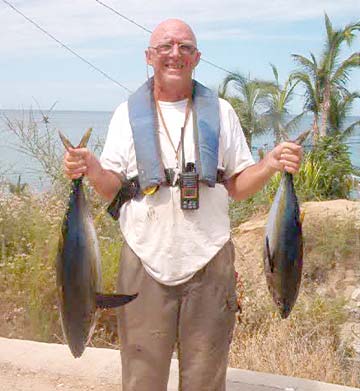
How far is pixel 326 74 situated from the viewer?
1981 centimetres

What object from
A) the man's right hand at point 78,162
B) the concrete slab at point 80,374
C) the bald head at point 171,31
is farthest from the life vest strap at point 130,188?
the concrete slab at point 80,374

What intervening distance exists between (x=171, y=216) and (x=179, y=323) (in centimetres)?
47

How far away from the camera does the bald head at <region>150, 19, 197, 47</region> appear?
301 centimetres

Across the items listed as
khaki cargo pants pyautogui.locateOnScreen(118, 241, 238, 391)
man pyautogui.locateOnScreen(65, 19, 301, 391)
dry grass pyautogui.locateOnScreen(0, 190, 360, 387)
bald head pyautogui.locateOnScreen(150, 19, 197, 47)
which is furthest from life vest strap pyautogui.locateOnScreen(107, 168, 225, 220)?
dry grass pyautogui.locateOnScreen(0, 190, 360, 387)

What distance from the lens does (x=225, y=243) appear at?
3131 mm

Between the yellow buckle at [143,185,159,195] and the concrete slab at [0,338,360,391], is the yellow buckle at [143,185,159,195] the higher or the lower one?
the higher one

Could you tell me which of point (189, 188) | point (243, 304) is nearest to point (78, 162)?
point (189, 188)

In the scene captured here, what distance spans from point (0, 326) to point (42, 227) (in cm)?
99

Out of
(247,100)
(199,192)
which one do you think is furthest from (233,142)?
(247,100)

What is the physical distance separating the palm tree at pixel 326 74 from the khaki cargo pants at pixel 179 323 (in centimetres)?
1662

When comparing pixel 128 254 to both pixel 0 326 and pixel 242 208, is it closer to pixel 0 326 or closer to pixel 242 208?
pixel 0 326

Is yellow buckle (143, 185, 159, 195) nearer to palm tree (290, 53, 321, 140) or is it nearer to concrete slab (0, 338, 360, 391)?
concrete slab (0, 338, 360, 391)

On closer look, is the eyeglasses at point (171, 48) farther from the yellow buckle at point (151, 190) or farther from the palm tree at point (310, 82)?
the palm tree at point (310, 82)

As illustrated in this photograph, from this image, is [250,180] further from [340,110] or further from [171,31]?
[340,110]
